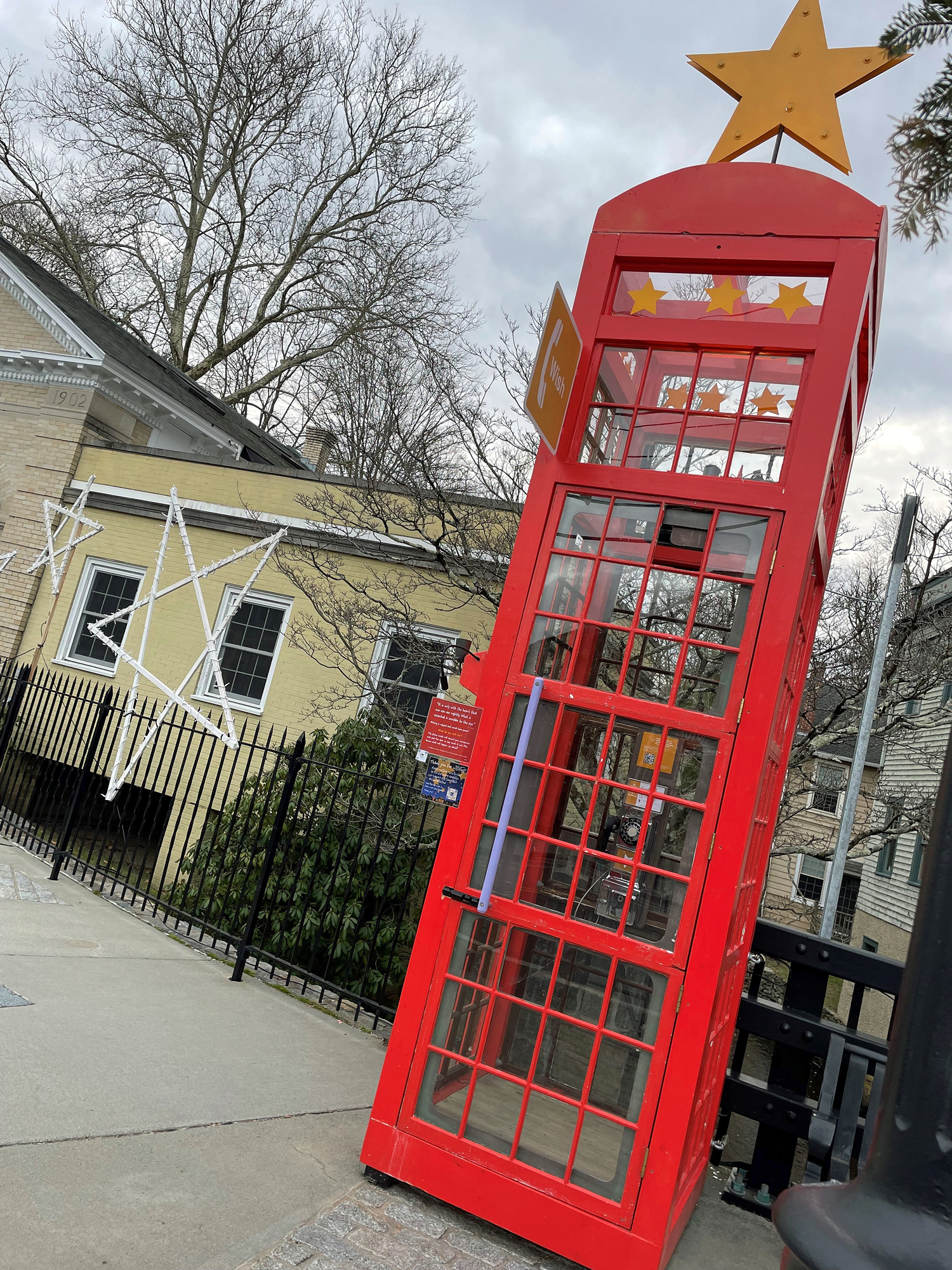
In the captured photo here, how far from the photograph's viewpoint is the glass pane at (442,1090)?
12.6 ft

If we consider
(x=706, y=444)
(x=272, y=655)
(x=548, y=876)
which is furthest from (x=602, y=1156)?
(x=272, y=655)

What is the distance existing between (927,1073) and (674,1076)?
8.34 feet

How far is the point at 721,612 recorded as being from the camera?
385cm

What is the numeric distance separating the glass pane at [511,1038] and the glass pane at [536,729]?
1.05 meters

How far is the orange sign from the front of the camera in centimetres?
358

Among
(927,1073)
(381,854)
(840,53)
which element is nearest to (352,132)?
(381,854)

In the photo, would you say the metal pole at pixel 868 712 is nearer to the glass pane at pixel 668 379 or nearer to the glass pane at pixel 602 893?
the glass pane at pixel 668 379

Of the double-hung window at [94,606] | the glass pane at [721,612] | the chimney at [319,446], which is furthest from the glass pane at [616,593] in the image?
the chimney at [319,446]

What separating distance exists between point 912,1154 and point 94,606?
15551mm

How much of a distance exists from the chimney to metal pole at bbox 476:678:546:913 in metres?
14.1

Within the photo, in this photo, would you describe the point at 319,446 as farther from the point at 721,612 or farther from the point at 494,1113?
the point at 494,1113

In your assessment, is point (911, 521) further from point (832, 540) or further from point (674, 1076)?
point (674, 1076)

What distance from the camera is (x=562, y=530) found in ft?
13.4

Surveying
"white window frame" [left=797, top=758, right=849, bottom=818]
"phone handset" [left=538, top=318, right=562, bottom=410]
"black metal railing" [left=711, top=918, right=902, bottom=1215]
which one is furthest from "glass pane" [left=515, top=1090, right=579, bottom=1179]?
"white window frame" [left=797, top=758, right=849, bottom=818]
